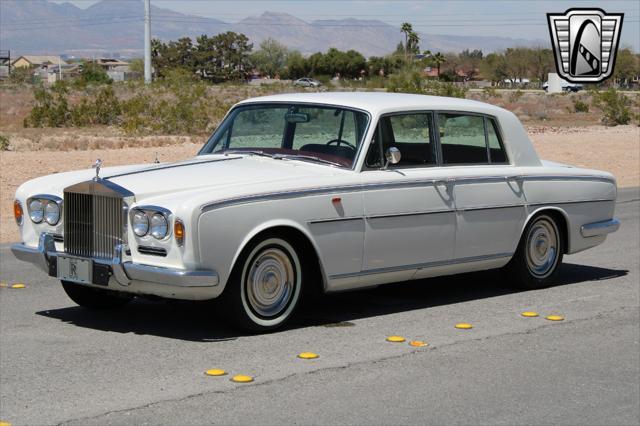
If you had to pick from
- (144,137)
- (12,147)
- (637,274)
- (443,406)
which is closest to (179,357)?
(443,406)

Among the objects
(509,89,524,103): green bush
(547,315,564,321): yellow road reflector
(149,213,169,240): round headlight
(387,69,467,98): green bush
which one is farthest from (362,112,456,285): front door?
(509,89,524,103): green bush

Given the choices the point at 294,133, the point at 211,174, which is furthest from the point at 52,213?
the point at 294,133

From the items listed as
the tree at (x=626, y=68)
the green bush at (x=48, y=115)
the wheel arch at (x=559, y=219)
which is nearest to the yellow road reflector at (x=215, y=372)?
the wheel arch at (x=559, y=219)

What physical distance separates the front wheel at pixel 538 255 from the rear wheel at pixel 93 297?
3276 mm

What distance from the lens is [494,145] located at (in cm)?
929

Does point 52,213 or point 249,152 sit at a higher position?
point 249,152

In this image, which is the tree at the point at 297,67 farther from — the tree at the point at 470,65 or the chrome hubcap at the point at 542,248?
the chrome hubcap at the point at 542,248

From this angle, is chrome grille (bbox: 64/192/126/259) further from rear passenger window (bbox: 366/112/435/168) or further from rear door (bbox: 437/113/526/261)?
rear door (bbox: 437/113/526/261)

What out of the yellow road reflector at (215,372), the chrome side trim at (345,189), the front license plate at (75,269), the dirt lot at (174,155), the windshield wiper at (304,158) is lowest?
the dirt lot at (174,155)

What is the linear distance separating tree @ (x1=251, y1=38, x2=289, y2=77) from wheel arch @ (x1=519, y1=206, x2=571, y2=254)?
89843mm

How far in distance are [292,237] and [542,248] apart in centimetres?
282

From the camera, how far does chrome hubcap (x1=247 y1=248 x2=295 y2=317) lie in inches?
296

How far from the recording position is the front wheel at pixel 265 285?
7395 millimetres

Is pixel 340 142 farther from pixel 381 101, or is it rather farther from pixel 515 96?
pixel 515 96
